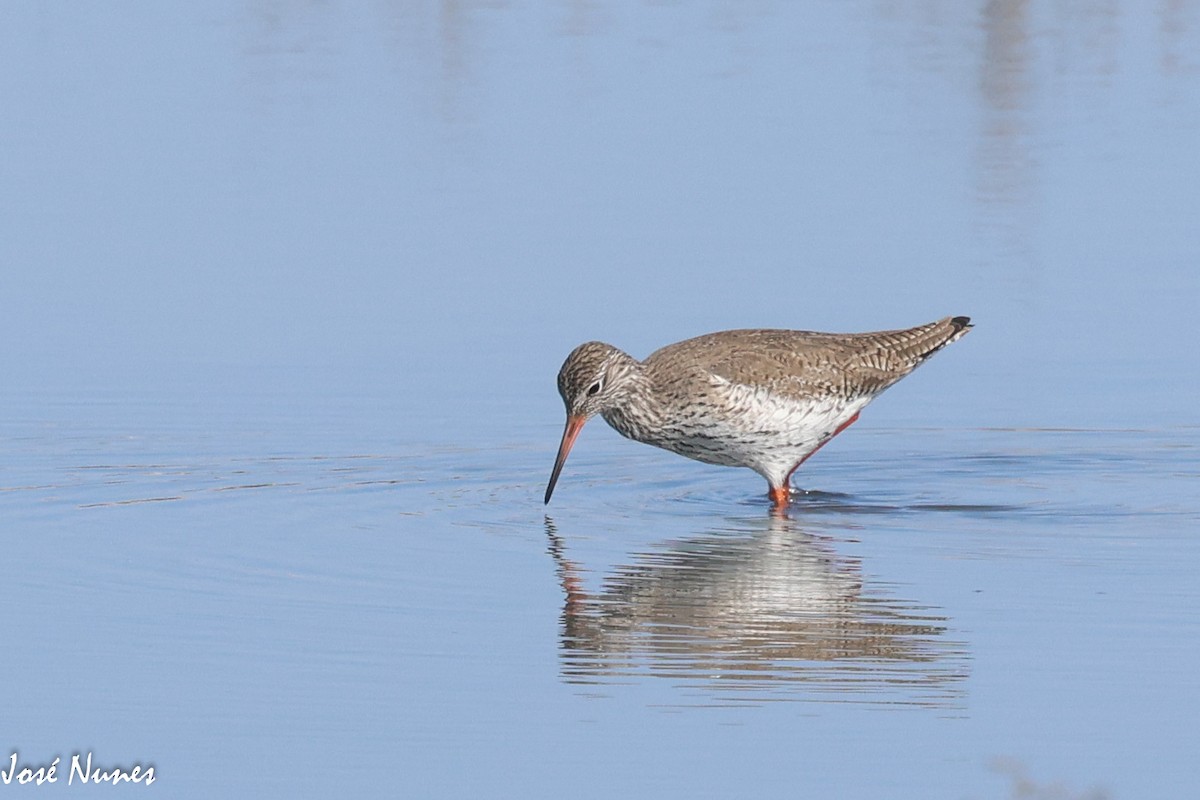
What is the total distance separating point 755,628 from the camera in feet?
28.6

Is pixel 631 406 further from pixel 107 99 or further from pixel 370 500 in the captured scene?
pixel 107 99

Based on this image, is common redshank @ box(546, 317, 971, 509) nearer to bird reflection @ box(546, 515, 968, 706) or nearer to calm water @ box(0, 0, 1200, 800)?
calm water @ box(0, 0, 1200, 800)

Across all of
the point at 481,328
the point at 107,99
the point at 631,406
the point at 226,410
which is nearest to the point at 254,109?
the point at 107,99

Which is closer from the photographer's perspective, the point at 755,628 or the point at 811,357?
the point at 755,628

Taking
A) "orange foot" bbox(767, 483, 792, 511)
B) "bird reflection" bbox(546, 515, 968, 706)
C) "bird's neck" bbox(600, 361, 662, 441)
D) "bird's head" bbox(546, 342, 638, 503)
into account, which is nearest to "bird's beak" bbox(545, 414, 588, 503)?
"bird's head" bbox(546, 342, 638, 503)

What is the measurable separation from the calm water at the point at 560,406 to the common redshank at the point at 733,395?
0.25m

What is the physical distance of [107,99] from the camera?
18.6 m

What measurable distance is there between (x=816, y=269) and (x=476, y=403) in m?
2.93

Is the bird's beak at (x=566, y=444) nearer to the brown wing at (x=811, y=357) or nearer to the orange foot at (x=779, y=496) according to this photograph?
the brown wing at (x=811, y=357)

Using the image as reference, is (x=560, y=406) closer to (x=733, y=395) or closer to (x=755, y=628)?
(x=733, y=395)

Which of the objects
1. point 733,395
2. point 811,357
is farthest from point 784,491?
point 811,357

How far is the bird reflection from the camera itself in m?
7.95

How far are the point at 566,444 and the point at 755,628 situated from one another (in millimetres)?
2439

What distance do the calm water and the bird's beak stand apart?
0.52 ft
